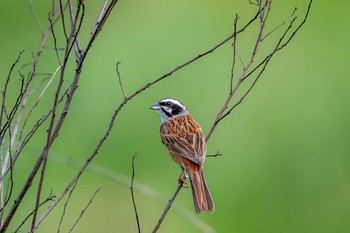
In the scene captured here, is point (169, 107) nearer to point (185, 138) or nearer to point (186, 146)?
point (185, 138)

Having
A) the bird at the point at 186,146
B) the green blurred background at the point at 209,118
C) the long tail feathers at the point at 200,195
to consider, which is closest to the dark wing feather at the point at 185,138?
the bird at the point at 186,146

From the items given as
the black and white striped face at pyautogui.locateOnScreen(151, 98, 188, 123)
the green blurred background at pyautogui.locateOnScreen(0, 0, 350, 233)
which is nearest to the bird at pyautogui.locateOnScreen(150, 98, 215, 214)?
the black and white striped face at pyautogui.locateOnScreen(151, 98, 188, 123)

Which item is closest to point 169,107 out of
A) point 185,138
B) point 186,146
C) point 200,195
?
point 185,138

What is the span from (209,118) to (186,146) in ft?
11.7

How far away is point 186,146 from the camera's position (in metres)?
5.53

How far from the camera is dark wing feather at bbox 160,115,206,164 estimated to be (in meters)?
5.41

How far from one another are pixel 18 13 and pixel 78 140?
2.74 metres

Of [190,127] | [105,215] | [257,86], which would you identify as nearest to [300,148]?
[257,86]

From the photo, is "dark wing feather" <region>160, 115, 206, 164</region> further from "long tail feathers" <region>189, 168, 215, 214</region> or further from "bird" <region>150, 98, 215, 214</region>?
"long tail feathers" <region>189, 168, 215, 214</region>

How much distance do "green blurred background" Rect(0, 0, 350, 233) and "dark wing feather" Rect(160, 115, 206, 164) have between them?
1.79 metres

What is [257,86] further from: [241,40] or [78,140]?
[78,140]

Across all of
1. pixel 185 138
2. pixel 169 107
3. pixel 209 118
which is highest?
pixel 209 118

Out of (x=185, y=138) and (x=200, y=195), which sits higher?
(x=185, y=138)

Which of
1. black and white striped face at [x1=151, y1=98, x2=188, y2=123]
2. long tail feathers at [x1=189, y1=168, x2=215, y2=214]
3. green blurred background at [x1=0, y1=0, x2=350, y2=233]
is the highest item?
green blurred background at [x1=0, y1=0, x2=350, y2=233]
